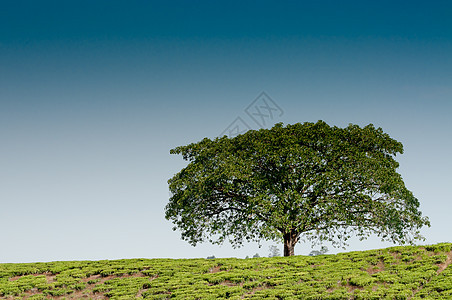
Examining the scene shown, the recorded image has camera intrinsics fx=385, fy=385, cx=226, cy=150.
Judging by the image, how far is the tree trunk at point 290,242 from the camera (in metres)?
24.8

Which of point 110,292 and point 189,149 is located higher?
point 189,149

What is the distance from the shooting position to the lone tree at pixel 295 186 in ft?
78.4

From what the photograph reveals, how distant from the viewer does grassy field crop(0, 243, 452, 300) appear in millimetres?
14688

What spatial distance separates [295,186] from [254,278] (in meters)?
9.14

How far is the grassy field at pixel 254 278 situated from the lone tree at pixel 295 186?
4246mm

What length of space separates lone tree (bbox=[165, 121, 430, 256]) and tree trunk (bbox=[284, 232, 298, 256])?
0.06 metres

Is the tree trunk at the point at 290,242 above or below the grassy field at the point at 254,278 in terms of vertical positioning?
above

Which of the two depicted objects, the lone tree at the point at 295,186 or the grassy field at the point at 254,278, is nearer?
the grassy field at the point at 254,278

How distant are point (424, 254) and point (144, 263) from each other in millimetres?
14112

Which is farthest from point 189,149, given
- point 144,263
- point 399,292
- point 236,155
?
point 399,292

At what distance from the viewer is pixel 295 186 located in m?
24.8

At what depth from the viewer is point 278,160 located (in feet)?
79.9

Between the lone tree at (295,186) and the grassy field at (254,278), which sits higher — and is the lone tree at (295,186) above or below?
above

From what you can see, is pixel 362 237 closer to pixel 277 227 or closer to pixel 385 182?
pixel 385 182
